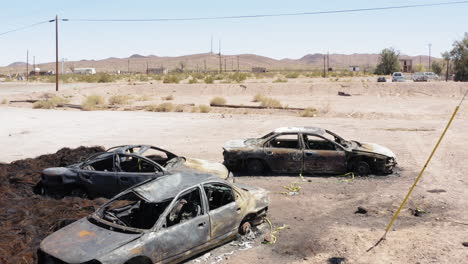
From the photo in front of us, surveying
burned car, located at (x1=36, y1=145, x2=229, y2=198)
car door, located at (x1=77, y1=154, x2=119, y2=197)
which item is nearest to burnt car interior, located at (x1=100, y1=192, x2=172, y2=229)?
burned car, located at (x1=36, y1=145, x2=229, y2=198)

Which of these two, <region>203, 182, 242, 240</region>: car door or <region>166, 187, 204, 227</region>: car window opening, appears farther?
<region>203, 182, 242, 240</region>: car door

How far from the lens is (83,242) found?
6562 mm

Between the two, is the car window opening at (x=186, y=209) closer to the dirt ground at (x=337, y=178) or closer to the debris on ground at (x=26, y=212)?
the dirt ground at (x=337, y=178)

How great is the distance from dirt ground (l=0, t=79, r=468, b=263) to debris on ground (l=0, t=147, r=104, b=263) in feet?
0.26

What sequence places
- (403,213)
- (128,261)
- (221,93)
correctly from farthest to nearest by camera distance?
1. (221,93)
2. (403,213)
3. (128,261)

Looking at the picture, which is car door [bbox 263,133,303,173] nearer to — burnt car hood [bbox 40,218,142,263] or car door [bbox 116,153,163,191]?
car door [bbox 116,153,163,191]

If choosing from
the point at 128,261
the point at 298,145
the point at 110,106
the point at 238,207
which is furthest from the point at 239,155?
the point at 110,106

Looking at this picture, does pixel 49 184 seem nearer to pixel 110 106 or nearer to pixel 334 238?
pixel 334 238

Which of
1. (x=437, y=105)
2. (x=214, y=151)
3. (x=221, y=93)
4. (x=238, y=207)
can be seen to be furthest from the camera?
(x=221, y=93)

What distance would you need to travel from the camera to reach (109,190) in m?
10.2

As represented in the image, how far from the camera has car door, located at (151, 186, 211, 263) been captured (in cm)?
686

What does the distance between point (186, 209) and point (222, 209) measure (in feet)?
2.01

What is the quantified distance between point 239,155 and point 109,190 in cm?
424

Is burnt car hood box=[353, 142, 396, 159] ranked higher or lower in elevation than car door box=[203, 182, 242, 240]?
higher
